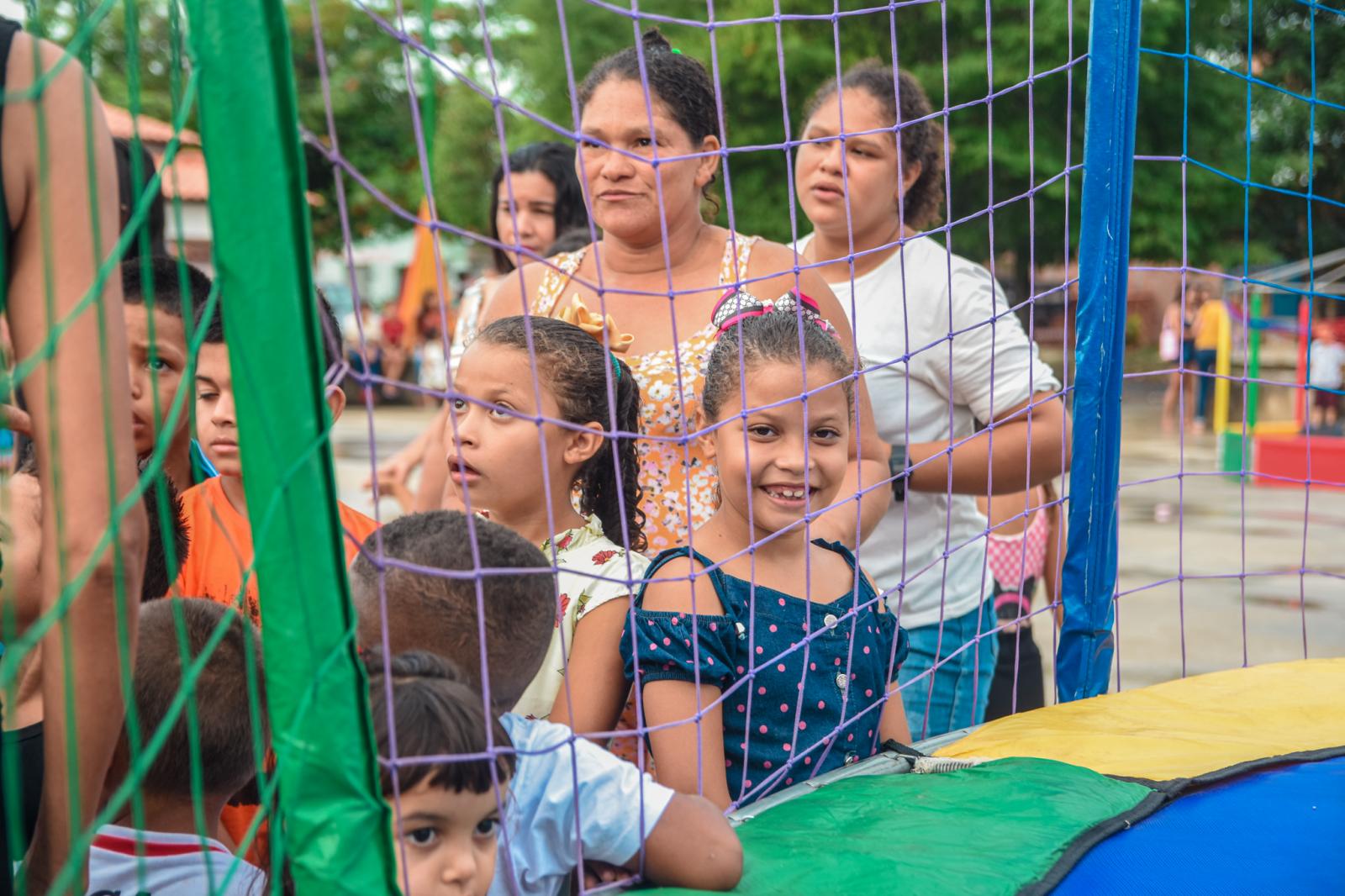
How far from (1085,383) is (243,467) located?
5.19 ft

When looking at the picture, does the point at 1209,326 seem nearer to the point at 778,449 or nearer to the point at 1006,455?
the point at 1006,455

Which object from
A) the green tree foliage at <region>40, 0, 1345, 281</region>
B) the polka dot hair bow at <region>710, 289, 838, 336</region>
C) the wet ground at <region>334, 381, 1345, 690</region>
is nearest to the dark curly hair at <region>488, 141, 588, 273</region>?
the polka dot hair bow at <region>710, 289, 838, 336</region>

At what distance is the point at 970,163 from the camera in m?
12.4

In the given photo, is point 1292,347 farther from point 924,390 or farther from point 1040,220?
point 924,390

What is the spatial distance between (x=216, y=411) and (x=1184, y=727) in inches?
63.7

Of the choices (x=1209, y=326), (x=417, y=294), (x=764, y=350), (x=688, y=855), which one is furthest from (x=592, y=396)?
(x=417, y=294)

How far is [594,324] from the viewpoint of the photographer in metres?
2.16

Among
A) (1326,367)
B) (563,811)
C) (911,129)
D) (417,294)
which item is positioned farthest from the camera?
(417,294)

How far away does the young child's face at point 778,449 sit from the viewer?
1.90 meters

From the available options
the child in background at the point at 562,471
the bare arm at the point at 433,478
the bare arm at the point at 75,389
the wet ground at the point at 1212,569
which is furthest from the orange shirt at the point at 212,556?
the wet ground at the point at 1212,569

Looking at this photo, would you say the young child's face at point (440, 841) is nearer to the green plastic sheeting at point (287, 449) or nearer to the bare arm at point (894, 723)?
the green plastic sheeting at point (287, 449)

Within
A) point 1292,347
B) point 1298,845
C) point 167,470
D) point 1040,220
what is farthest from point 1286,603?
point 1292,347

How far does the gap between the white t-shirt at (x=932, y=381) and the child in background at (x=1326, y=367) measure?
1010 cm

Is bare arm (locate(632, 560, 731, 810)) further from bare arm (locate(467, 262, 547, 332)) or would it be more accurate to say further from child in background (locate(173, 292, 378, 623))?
bare arm (locate(467, 262, 547, 332))
